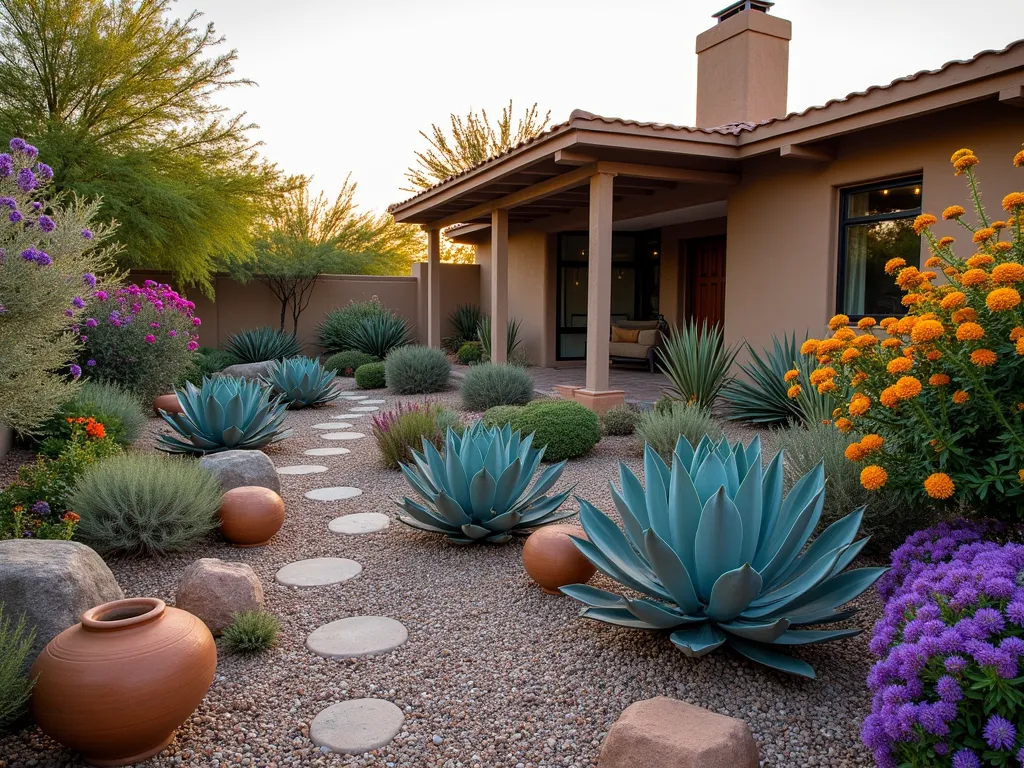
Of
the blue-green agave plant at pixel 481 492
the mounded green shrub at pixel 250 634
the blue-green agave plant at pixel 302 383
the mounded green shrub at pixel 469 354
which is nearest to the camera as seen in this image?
the mounded green shrub at pixel 250 634

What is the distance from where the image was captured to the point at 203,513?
4.10 metres

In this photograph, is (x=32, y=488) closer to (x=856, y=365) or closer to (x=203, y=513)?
(x=203, y=513)

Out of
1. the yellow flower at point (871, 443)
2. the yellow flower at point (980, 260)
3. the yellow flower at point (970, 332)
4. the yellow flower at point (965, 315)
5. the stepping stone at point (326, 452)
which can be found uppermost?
the yellow flower at point (980, 260)

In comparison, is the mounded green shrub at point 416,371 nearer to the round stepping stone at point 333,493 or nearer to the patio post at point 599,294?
the patio post at point 599,294

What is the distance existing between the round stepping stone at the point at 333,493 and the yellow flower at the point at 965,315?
13.1 ft

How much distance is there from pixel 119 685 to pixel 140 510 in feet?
6.51

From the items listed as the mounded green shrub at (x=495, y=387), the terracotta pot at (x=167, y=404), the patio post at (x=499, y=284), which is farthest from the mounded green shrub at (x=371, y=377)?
the terracotta pot at (x=167, y=404)

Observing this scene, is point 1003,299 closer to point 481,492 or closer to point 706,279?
point 481,492

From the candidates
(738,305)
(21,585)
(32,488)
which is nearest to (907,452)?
(21,585)

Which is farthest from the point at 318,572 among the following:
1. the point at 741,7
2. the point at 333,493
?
the point at 741,7

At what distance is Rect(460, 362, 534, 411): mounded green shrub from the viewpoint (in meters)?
8.96

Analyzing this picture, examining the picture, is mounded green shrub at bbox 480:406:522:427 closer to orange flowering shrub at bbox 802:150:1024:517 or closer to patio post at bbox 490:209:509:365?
patio post at bbox 490:209:509:365

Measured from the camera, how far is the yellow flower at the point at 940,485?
2.48m

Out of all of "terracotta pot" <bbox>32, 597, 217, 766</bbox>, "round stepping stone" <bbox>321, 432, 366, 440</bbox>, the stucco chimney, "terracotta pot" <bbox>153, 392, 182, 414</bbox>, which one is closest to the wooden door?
the stucco chimney
